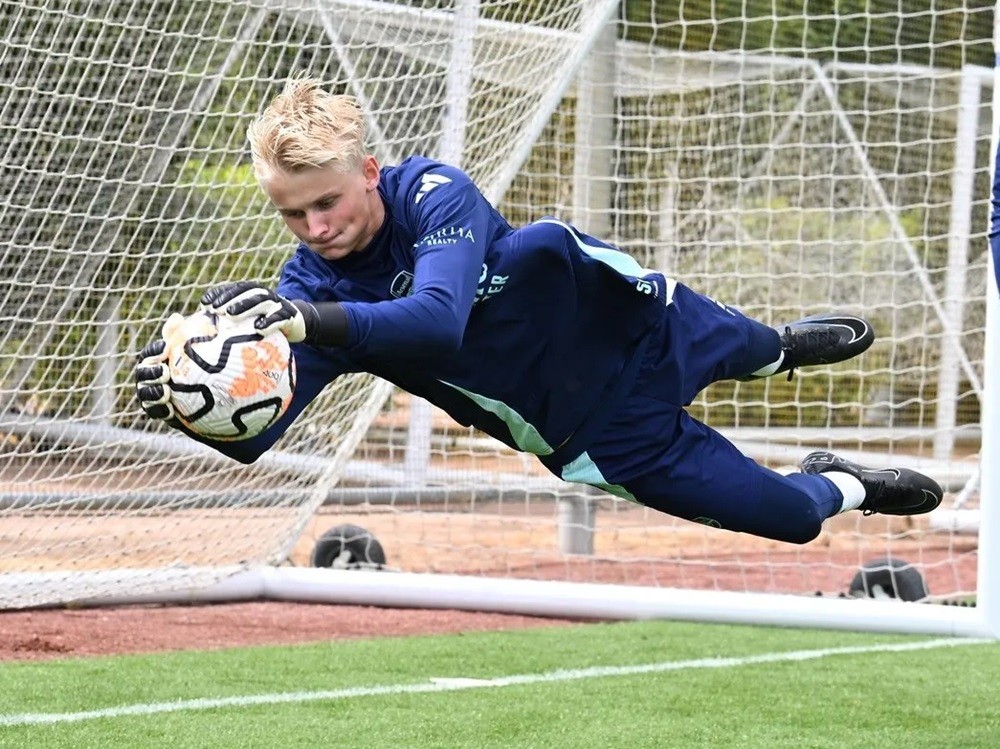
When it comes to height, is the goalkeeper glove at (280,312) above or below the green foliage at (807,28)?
below

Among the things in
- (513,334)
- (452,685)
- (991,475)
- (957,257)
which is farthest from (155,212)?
(957,257)

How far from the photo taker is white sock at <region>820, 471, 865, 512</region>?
4422mm

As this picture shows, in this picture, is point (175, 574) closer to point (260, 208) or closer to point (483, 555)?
point (260, 208)

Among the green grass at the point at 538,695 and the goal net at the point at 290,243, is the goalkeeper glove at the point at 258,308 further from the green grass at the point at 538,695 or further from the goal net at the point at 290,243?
the goal net at the point at 290,243

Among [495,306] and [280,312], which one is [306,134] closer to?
[280,312]

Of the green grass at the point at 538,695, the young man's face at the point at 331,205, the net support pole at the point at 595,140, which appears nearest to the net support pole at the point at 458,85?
the net support pole at the point at 595,140

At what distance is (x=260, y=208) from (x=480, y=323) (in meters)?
3.03

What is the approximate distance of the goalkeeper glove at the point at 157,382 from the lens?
119 inches

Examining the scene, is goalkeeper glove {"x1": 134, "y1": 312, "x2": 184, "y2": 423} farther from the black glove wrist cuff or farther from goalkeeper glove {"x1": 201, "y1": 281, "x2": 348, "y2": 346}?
the black glove wrist cuff

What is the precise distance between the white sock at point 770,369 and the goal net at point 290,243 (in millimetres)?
2090

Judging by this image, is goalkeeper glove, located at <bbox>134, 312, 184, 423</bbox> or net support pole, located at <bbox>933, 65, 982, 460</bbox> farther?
net support pole, located at <bbox>933, 65, 982, 460</bbox>

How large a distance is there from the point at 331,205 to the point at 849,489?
6.10 ft

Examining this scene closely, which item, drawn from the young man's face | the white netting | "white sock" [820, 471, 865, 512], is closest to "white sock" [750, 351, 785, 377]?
"white sock" [820, 471, 865, 512]

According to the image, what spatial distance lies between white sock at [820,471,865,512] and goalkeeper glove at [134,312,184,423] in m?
2.16
